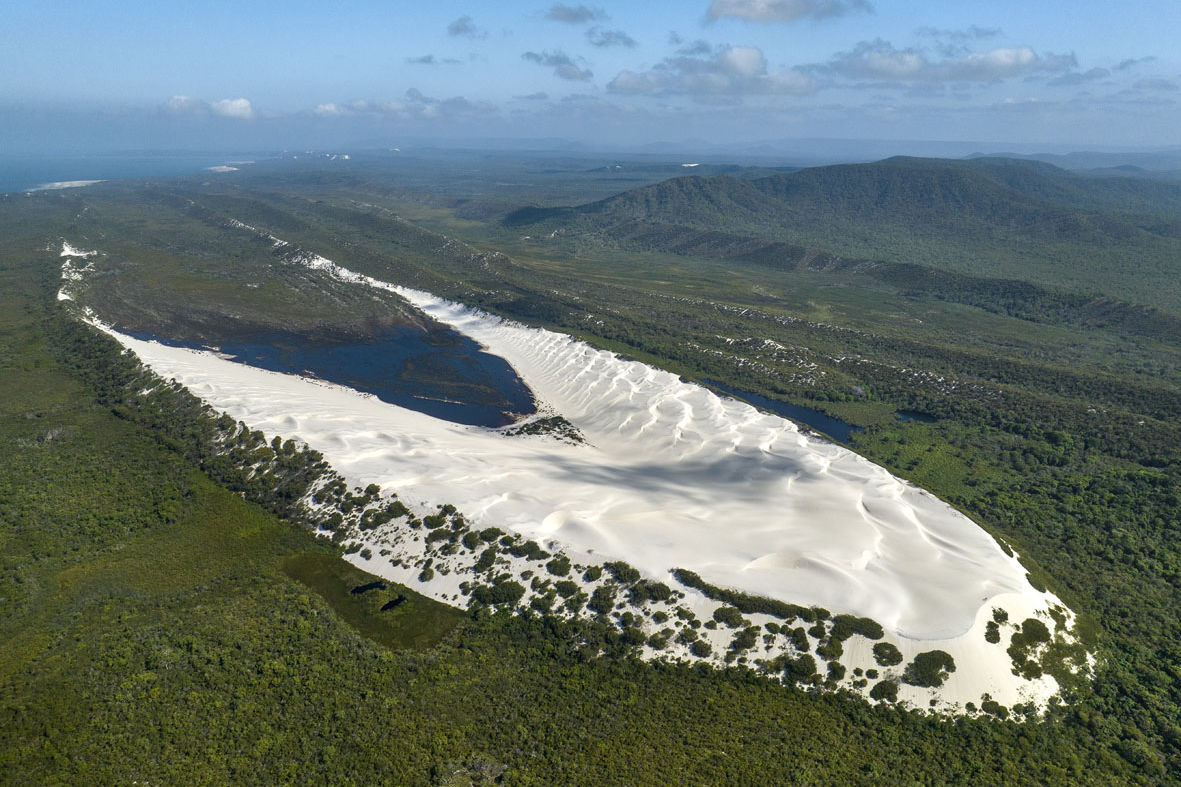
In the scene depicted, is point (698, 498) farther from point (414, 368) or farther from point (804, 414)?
point (414, 368)

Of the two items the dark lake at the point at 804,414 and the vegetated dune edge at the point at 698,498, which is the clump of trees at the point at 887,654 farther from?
the dark lake at the point at 804,414

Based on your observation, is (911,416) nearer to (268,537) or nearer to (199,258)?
(268,537)

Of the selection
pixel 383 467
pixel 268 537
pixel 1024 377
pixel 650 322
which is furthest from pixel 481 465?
pixel 1024 377

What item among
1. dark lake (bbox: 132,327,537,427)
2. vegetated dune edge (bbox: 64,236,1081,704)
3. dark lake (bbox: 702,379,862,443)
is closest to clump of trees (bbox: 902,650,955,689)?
vegetated dune edge (bbox: 64,236,1081,704)

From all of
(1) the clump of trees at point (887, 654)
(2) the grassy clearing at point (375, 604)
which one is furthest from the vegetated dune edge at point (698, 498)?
(2) the grassy clearing at point (375, 604)

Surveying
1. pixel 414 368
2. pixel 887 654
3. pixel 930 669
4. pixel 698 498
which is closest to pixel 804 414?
pixel 698 498

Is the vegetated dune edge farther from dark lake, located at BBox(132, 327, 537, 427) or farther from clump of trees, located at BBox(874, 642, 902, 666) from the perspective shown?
dark lake, located at BBox(132, 327, 537, 427)
